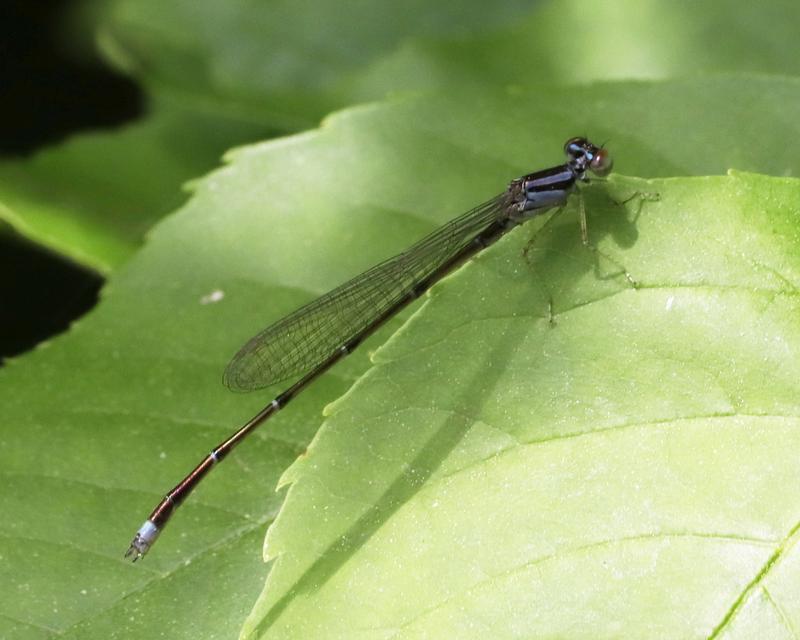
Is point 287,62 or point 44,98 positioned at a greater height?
point 287,62

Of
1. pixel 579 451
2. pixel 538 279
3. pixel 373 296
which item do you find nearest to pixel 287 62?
pixel 373 296

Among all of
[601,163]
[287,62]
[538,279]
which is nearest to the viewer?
[538,279]

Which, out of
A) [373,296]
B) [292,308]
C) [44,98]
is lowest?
[44,98]

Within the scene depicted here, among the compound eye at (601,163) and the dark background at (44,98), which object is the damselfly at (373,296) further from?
the dark background at (44,98)

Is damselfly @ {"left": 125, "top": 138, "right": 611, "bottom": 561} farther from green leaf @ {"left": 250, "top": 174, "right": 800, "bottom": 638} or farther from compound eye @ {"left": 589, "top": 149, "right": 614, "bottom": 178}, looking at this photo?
green leaf @ {"left": 250, "top": 174, "right": 800, "bottom": 638}

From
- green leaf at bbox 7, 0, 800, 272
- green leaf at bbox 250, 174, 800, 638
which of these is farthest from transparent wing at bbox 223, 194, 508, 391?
green leaf at bbox 7, 0, 800, 272

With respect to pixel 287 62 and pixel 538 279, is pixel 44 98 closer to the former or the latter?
pixel 287 62

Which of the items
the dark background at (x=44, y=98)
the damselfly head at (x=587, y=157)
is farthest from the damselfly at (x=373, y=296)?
the dark background at (x=44, y=98)
